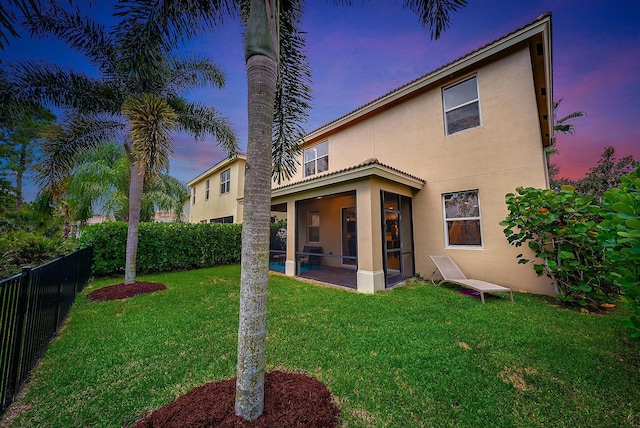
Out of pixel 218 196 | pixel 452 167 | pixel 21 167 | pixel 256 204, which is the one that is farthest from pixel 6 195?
pixel 452 167

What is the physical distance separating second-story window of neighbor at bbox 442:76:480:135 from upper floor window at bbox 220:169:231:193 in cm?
1404

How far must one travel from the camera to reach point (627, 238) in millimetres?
2039

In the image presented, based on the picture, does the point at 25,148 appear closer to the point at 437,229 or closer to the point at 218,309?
the point at 218,309

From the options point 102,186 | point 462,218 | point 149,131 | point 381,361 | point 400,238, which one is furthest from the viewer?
point 102,186

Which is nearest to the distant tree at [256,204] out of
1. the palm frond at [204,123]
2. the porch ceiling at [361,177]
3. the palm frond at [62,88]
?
the porch ceiling at [361,177]

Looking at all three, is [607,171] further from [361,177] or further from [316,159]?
[361,177]

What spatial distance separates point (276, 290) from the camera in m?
6.62

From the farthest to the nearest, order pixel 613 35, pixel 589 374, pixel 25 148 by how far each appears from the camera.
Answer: pixel 25 148 → pixel 613 35 → pixel 589 374

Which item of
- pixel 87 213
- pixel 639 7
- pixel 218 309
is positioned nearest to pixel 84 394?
pixel 218 309

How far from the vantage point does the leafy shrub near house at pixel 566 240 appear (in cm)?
488

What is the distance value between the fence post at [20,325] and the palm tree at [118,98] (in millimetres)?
3528

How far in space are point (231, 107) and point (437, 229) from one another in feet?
28.5

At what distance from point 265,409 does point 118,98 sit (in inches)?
370

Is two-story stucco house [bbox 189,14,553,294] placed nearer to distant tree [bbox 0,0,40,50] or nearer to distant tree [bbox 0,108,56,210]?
distant tree [bbox 0,0,40,50]
